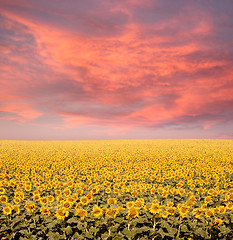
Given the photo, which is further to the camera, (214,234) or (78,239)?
(214,234)

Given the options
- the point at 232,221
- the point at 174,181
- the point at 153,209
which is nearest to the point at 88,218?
the point at 153,209

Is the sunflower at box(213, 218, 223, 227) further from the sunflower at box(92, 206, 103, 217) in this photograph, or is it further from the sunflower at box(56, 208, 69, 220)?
the sunflower at box(56, 208, 69, 220)

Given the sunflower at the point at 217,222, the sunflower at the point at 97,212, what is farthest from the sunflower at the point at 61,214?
the sunflower at the point at 217,222

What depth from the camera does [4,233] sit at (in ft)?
21.1

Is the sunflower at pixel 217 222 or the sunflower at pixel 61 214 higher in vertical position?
the sunflower at pixel 61 214

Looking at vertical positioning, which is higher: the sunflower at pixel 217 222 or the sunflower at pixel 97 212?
the sunflower at pixel 97 212

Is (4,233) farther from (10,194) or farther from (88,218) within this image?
(10,194)

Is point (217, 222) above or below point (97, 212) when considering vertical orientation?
below

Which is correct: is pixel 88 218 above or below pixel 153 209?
below

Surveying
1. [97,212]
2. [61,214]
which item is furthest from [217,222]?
[61,214]

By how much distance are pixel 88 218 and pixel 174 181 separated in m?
8.97

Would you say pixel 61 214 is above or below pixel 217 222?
above

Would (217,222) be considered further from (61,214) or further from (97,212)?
(61,214)

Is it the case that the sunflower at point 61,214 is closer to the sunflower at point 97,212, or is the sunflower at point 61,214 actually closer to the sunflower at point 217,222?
the sunflower at point 97,212
